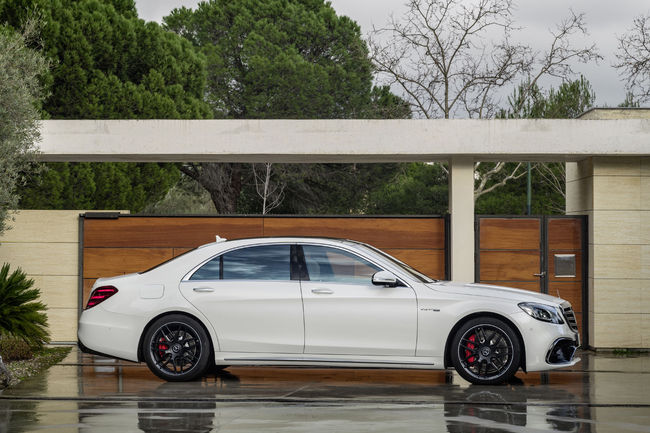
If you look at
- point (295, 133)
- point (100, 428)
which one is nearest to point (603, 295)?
point (295, 133)

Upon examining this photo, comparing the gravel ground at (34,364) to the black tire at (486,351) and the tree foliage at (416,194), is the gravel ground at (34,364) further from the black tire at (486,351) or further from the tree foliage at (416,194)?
the tree foliage at (416,194)

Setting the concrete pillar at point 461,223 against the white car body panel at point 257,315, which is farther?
the concrete pillar at point 461,223

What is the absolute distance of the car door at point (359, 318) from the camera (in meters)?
11.6

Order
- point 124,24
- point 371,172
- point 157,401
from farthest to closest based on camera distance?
point 371,172 → point 124,24 → point 157,401

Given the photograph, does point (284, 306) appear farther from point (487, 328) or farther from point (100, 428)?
point (100, 428)

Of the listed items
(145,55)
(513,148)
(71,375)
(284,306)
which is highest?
(145,55)

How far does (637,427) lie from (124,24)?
28.9m

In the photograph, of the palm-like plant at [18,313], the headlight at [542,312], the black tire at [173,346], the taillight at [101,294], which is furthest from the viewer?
the palm-like plant at [18,313]

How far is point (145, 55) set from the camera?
35875 millimetres

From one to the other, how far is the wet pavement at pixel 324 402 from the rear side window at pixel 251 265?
1.20m

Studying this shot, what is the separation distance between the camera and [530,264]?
54.6 feet

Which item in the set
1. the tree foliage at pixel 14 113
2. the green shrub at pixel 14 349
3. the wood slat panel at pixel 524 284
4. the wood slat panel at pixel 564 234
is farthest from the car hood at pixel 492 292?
the tree foliage at pixel 14 113

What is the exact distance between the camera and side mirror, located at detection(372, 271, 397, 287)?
1159cm

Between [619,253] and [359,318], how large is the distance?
6.44m
